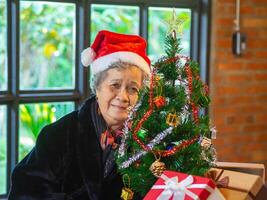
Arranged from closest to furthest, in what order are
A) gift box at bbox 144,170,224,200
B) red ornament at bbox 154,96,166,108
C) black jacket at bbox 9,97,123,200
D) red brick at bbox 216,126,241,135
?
gift box at bbox 144,170,224,200
red ornament at bbox 154,96,166,108
black jacket at bbox 9,97,123,200
red brick at bbox 216,126,241,135

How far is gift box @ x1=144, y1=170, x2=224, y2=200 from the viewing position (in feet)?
3.55

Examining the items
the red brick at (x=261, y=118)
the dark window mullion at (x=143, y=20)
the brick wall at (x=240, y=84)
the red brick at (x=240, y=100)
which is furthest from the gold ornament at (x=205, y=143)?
the red brick at (x=261, y=118)

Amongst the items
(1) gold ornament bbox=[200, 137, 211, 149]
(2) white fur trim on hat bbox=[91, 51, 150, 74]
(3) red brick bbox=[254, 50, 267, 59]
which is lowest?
(1) gold ornament bbox=[200, 137, 211, 149]

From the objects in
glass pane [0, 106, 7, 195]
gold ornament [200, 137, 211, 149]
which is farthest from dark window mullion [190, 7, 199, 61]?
gold ornament [200, 137, 211, 149]

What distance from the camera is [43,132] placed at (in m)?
1.73

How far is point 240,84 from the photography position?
3590 mm

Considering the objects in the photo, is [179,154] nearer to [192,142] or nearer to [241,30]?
[192,142]

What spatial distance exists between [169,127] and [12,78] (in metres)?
1.71

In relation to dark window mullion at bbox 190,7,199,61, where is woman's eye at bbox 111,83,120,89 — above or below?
below

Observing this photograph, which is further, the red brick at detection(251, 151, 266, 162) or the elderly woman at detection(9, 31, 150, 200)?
the red brick at detection(251, 151, 266, 162)

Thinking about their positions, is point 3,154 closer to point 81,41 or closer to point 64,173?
point 81,41

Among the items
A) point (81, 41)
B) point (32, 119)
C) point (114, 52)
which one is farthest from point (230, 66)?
point (114, 52)

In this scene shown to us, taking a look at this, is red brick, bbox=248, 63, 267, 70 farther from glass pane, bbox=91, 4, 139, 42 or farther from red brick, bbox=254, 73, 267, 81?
glass pane, bbox=91, 4, 139, 42

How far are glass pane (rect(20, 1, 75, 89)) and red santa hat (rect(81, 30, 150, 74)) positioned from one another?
1.18m
